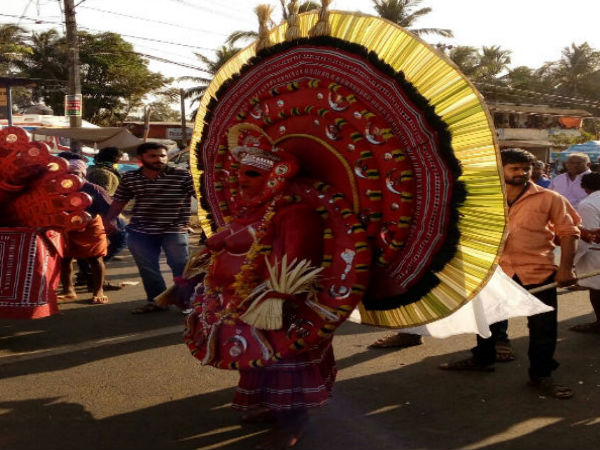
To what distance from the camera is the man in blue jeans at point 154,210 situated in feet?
19.6

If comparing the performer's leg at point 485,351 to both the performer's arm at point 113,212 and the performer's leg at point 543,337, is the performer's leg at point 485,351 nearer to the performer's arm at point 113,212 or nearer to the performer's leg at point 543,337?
the performer's leg at point 543,337

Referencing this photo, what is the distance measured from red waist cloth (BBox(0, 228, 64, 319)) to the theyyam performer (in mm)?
1879

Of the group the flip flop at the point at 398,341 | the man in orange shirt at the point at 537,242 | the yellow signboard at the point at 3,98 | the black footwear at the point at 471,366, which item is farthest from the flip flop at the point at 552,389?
the yellow signboard at the point at 3,98

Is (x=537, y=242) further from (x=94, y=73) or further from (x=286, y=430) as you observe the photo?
(x=94, y=73)

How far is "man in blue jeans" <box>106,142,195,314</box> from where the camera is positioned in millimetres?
5969

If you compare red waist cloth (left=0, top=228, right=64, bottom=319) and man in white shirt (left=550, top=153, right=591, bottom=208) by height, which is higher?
man in white shirt (left=550, top=153, right=591, bottom=208)

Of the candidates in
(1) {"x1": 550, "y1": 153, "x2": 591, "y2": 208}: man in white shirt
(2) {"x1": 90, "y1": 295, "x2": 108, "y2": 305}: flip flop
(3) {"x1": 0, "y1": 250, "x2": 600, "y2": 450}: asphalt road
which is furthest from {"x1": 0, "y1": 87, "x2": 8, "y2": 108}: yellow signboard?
(1) {"x1": 550, "y1": 153, "x2": 591, "y2": 208}: man in white shirt

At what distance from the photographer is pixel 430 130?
295cm

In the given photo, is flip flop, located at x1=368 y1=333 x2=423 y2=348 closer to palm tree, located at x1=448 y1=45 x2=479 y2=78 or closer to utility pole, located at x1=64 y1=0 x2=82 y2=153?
utility pole, located at x1=64 y1=0 x2=82 y2=153

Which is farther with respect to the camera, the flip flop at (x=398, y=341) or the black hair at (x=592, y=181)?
the black hair at (x=592, y=181)

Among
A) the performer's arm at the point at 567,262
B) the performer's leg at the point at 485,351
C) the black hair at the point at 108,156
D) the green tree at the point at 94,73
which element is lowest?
the performer's leg at the point at 485,351

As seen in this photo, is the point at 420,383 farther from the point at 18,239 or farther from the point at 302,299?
Answer: the point at 18,239

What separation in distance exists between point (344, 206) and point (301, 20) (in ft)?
3.37

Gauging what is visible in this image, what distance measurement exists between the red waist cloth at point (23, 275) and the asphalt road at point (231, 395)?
356mm
